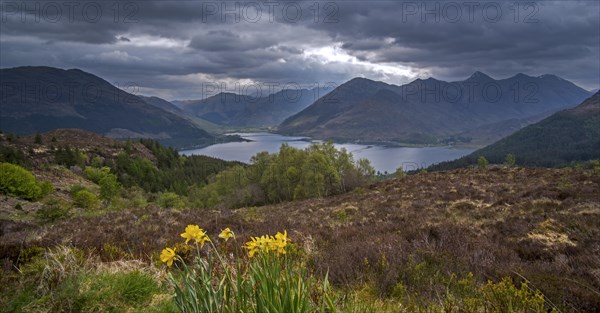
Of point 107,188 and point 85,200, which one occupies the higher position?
point 85,200

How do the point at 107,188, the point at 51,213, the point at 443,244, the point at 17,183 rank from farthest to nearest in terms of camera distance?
the point at 107,188, the point at 17,183, the point at 51,213, the point at 443,244

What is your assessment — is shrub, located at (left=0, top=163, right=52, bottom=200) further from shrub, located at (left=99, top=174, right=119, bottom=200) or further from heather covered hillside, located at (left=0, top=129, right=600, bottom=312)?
heather covered hillside, located at (left=0, top=129, right=600, bottom=312)

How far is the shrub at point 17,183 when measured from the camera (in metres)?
22.4

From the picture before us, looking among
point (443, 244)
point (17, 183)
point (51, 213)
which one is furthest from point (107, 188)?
point (443, 244)

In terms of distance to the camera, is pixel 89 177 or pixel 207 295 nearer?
pixel 207 295

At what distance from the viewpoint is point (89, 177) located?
5234 cm

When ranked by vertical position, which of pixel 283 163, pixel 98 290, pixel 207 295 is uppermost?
pixel 207 295

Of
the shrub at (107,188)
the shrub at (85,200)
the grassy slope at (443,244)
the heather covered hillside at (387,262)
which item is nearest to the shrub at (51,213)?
the grassy slope at (443,244)

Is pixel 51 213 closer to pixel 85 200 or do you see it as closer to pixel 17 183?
pixel 85 200

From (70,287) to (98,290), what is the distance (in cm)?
33

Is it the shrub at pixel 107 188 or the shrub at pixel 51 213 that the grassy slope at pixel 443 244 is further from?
the shrub at pixel 107 188

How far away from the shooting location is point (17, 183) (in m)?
23.0

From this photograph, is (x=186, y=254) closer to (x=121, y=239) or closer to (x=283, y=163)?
(x=121, y=239)

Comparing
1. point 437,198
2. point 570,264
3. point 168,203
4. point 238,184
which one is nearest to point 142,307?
point 570,264
